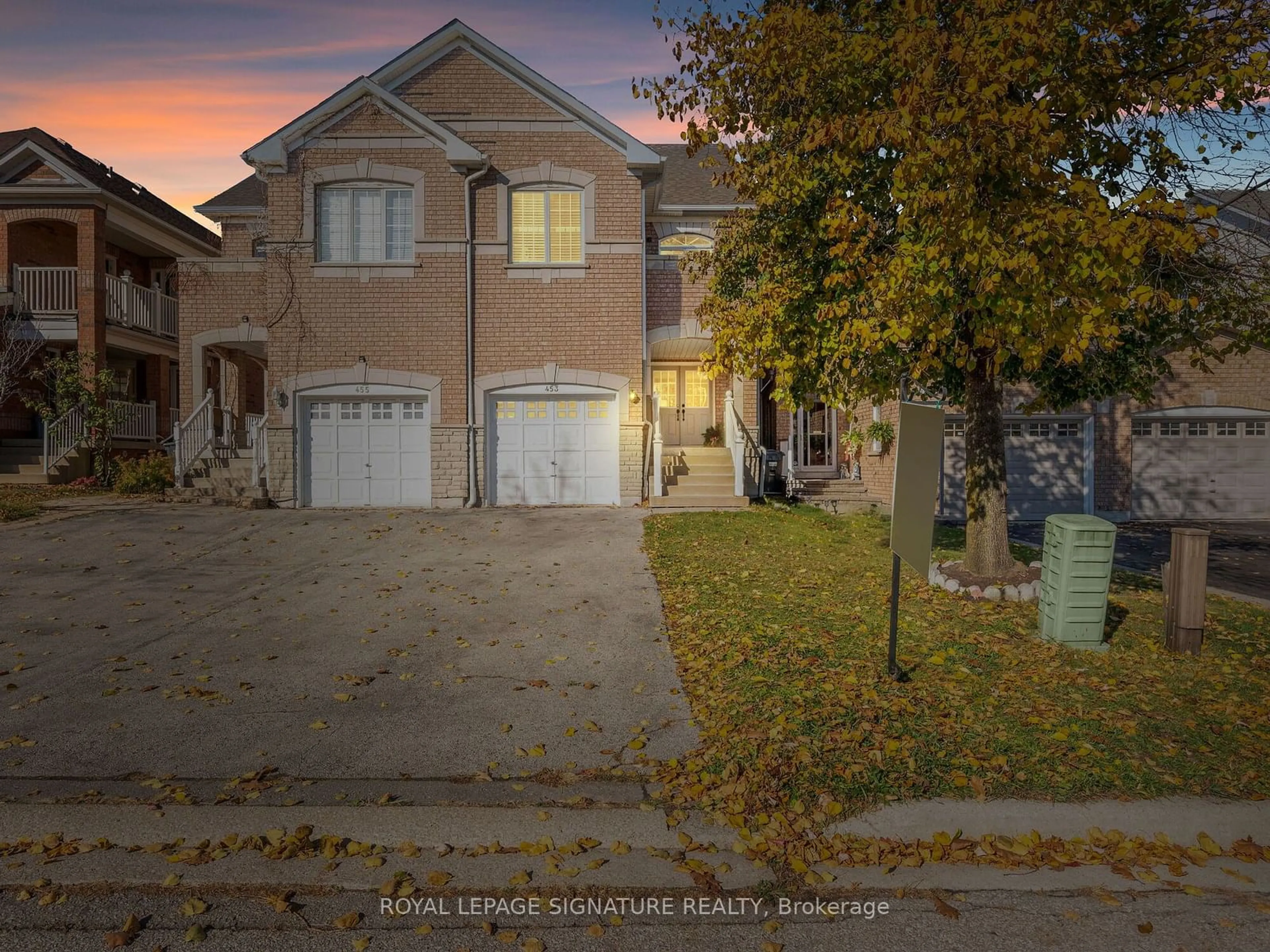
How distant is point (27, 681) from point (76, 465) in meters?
15.3

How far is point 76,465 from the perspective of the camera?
59.2 feet

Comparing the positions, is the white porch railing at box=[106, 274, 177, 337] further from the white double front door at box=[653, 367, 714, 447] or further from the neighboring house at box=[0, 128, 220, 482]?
the white double front door at box=[653, 367, 714, 447]

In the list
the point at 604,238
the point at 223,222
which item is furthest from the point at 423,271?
the point at 223,222

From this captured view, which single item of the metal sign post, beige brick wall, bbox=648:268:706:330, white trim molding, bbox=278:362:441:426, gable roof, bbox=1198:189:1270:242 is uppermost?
beige brick wall, bbox=648:268:706:330

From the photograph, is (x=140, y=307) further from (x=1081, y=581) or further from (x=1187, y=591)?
(x=1187, y=591)

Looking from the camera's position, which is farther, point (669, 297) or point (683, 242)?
point (683, 242)

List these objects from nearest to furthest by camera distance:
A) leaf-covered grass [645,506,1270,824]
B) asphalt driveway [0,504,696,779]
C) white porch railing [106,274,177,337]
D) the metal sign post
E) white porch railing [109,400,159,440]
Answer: leaf-covered grass [645,506,1270,824]
asphalt driveway [0,504,696,779]
the metal sign post
white porch railing [109,400,159,440]
white porch railing [106,274,177,337]

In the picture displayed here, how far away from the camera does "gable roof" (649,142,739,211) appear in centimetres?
1747

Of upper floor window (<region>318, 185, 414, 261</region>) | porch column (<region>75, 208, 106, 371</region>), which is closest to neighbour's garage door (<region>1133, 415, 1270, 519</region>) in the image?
upper floor window (<region>318, 185, 414, 261</region>)

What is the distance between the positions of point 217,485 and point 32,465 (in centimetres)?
588

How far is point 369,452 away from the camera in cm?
1516

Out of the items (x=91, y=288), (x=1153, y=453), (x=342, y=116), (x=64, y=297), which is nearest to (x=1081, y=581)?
(x=1153, y=453)

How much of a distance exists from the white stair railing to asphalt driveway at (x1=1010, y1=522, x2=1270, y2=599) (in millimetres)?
20857

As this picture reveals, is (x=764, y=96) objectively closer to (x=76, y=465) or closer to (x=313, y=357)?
(x=313, y=357)
